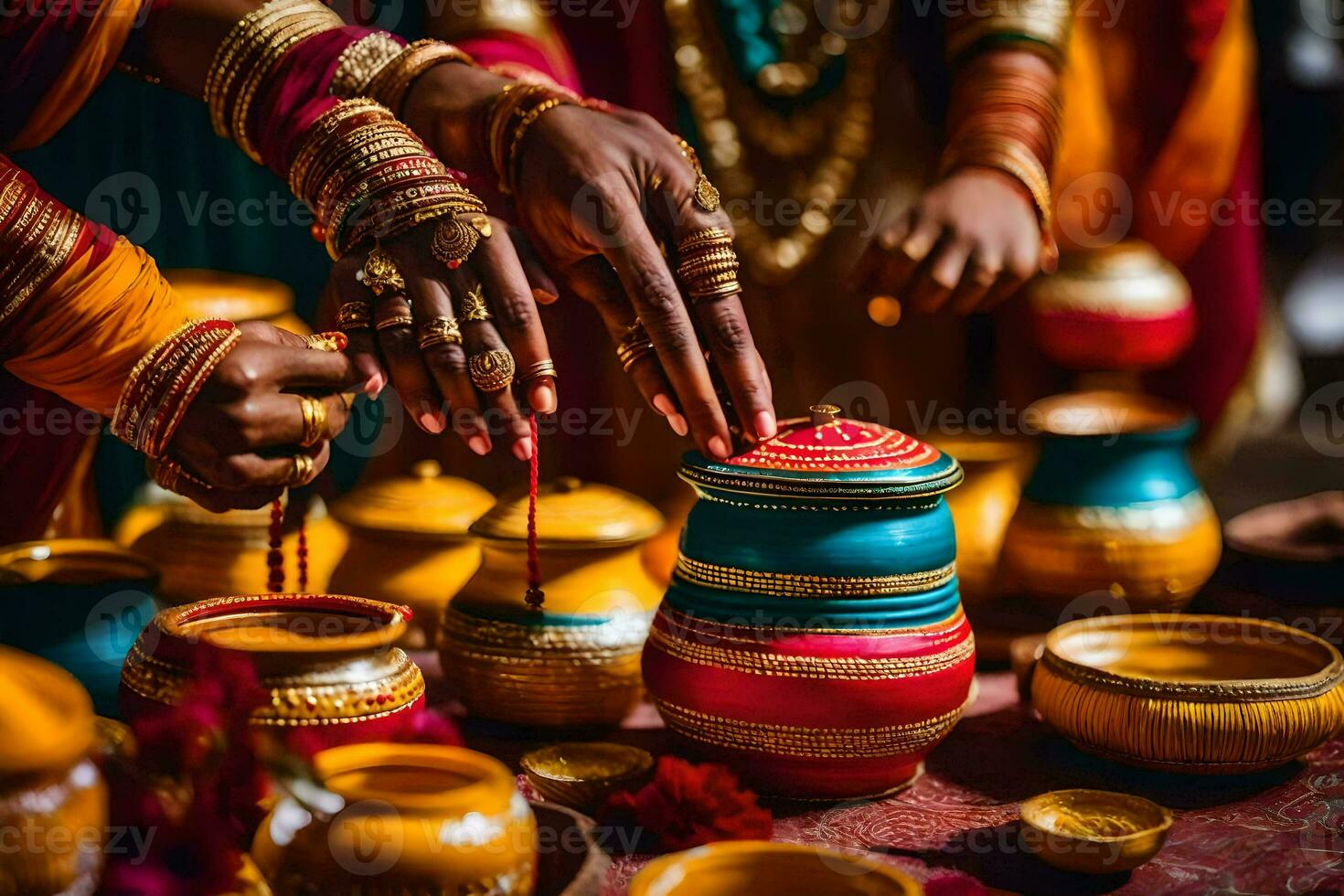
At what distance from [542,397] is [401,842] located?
453 millimetres

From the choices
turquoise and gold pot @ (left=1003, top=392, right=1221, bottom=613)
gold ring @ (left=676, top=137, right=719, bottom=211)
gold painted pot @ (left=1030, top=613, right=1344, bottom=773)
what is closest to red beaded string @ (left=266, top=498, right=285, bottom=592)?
gold ring @ (left=676, top=137, right=719, bottom=211)

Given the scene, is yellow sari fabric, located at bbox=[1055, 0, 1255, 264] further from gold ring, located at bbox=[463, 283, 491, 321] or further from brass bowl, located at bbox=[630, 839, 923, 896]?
brass bowl, located at bbox=[630, 839, 923, 896]

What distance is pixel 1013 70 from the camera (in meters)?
1.88

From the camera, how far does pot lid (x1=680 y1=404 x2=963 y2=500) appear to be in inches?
49.3

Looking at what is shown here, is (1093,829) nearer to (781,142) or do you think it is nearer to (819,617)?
(819,617)

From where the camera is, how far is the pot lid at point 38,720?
28.5 inches

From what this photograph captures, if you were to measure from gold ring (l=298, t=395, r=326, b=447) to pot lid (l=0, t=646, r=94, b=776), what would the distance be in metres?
Answer: 0.39

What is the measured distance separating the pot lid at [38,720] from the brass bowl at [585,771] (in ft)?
1.76

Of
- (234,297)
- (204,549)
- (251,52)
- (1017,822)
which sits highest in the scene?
(251,52)

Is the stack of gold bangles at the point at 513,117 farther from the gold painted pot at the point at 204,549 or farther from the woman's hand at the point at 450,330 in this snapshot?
the gold painted pot at the point at 204,549

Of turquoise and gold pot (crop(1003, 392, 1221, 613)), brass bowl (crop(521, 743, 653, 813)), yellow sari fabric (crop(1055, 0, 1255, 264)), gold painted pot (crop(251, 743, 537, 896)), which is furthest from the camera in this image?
yellow sari fabric (crop(1055, 0, 1255, 264))

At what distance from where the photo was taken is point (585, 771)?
1281 millimetres

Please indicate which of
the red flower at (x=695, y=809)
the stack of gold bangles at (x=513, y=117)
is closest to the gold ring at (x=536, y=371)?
the stack of gold bangles at (x=513, y=117)

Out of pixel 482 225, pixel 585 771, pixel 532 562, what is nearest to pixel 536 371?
pixel 482 225
